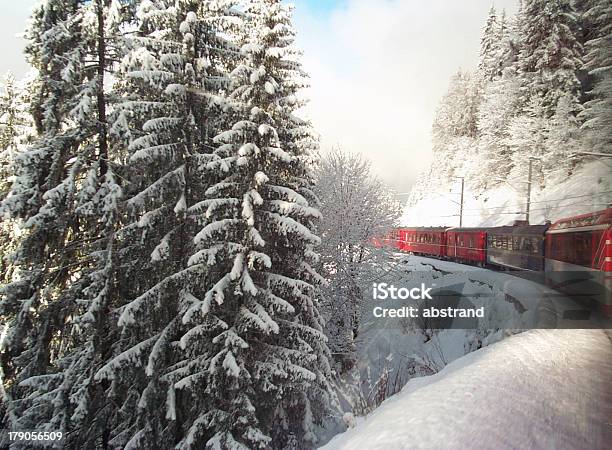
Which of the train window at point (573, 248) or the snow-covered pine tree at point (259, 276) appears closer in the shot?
the train window at point (573, 248)

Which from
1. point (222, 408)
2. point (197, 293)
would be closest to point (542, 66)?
point (197, 293)

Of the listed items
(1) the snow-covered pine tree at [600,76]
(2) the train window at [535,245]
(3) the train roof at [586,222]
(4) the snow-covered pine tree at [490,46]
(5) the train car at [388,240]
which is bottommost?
(5) the train car at [388,240]

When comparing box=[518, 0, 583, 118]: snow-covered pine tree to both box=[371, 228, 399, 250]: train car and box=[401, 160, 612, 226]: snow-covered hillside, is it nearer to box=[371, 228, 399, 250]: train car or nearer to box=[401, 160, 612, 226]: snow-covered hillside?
box=[401, 160, 612, 226]: snow-covered hillside

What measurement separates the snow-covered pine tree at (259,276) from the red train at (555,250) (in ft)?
9.26

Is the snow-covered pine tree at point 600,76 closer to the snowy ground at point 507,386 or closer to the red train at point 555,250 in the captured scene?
the red train at point 555,250

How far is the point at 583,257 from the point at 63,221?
8250 mm

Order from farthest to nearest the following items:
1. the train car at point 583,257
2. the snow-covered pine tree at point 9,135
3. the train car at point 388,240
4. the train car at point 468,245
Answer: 1. the train car at point 388,240
2. the snow-covered pine tree at point 9,135
3. the train car at point 468,245
4. the train car at point 583,257

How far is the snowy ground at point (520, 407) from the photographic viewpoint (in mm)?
2213

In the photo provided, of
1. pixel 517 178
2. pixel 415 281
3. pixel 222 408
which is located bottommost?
pixel 222 408

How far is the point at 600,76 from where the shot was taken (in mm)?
2225

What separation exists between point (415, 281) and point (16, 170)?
7.64 m

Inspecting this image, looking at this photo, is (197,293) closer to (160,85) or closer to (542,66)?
(160,85)

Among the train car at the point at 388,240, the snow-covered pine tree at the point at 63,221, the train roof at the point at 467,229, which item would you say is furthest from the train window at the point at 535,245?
the train car at the point at 388,240

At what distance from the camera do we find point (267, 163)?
7.55 meters
